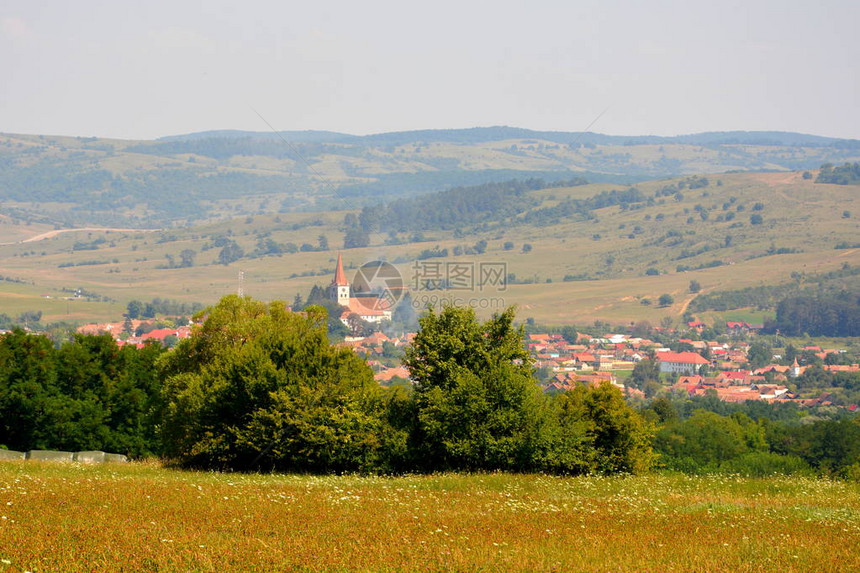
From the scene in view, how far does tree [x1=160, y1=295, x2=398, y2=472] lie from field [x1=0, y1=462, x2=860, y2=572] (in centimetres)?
482

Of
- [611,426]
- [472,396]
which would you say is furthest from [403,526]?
[611,426]

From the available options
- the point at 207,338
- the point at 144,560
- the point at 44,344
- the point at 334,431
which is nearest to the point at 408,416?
the point at 334,431

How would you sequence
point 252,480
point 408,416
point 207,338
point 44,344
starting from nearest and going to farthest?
point 252,480 → point 408,416 → point 207,338 → point 44,344

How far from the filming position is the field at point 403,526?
1282 centimetres

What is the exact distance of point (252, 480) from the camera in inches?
891

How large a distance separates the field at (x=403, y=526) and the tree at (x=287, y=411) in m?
4.82

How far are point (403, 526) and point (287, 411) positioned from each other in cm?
1307

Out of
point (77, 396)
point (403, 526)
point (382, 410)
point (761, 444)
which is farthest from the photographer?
point (761, 444)

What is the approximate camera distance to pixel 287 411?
91.5ft

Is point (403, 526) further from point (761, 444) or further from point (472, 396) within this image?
point (761, 444)

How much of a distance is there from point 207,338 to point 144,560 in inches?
1060

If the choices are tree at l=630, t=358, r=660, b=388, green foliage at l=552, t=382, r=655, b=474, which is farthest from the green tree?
tree at l=630, t=358, r=660, b=388

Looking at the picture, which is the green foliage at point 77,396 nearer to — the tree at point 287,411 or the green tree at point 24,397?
the green tree at point 24,397

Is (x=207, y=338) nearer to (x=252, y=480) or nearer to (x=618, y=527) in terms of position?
(x=252, y=480)
